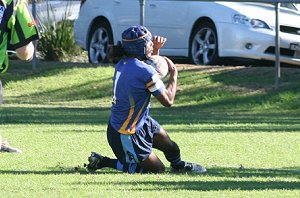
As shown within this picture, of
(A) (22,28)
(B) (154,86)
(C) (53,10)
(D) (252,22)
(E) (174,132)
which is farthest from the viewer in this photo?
(C) (53,10)

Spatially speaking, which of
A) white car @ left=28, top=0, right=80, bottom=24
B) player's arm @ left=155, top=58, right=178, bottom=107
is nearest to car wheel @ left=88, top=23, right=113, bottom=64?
white car @ left=28, top=0, right=80, bottom=24

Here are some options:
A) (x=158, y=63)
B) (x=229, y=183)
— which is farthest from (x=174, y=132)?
(x=229, y=183)

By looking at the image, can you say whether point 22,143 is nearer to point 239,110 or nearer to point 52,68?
point 239,110

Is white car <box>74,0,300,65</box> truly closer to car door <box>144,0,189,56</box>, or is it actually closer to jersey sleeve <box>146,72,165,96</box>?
car door <box>144,0,189,56</box>

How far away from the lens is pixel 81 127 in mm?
13898

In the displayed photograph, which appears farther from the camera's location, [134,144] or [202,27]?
[202,27]

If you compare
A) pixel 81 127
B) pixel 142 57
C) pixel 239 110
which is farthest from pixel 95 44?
pixel 142 57

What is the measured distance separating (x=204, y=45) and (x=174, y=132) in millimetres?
6057

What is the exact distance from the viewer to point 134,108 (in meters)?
9.82

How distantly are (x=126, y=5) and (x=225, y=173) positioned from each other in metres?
11.2

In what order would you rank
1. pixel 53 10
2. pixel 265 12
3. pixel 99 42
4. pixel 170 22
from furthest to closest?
1. pixel 53 10
2. pixel 99 42
3. pixel 170 22
4. pixel 265 12

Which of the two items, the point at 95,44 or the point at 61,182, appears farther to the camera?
the point at 95,44

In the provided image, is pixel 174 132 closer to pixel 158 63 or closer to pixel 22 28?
pixel 158 63

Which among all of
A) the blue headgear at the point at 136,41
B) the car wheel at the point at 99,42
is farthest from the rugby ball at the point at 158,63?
the car wheel at the point at 99,42
